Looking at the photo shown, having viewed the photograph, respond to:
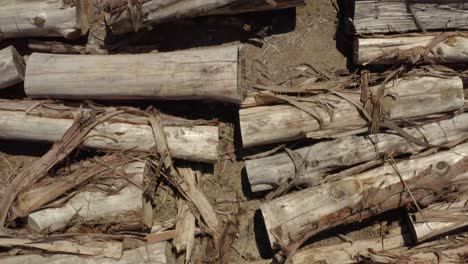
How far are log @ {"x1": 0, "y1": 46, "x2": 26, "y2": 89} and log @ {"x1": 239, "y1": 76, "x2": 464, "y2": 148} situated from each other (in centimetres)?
241

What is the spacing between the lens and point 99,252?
18.6 ft

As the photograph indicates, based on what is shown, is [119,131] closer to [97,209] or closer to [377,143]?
[97,209]

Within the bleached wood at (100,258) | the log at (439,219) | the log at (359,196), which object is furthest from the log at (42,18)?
the log at (439,219)

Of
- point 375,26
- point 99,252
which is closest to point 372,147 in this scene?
point 375,26

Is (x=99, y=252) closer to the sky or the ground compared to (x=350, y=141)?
closer to the ground

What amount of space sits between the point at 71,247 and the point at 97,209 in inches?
17.7

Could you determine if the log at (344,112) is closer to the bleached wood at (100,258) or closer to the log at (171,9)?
the log at (171,9)

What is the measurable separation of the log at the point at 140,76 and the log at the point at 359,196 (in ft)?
4.01

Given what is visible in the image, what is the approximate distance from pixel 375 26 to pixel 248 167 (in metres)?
1.97

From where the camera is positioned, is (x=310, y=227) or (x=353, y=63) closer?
(x=310, y=227)

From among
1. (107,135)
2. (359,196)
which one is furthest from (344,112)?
(107,135)

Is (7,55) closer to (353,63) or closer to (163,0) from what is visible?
(163,0)

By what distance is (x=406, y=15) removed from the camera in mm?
5902

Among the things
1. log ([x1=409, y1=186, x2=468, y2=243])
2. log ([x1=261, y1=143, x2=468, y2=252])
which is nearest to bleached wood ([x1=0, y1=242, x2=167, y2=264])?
log ([x1=261, y1=143, x2=468, y2=252])
